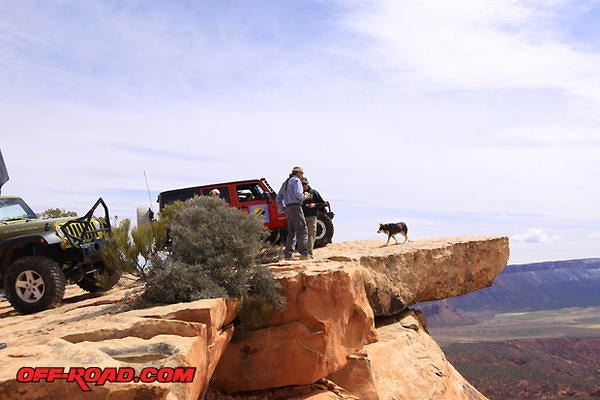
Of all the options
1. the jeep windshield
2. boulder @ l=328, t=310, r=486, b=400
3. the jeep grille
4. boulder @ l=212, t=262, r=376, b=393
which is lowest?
boulder @ l=328, t=310, r=486, b=400

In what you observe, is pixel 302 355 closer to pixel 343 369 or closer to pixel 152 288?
pixel 343 369

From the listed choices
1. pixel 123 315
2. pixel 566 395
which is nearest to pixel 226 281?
pixel 123 315

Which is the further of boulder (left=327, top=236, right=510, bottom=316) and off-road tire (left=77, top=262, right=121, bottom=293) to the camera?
boulder (left=327, top=236, right=510, bottom=316)

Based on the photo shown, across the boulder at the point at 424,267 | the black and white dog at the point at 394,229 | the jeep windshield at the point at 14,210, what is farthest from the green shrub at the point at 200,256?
the black and white dog at the point at 394,229

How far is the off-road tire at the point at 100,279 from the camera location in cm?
1142

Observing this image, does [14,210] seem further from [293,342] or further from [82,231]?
[293,342]

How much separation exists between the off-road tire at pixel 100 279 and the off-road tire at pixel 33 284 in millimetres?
1203

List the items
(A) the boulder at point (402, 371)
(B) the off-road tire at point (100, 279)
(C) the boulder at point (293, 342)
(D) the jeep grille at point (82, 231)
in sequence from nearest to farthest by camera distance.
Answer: (C) the boulder at point (293, 342)
(D) the jeep grille at point (82, 231)
(B) the off-road tire at point (100, 279)
(A) the boulder at point (402, 371)

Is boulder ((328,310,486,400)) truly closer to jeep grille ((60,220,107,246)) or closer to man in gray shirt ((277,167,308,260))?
man in gray shirt ((277,167,308,260))

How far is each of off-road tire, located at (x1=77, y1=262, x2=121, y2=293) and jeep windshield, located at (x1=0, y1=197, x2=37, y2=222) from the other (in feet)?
5.80

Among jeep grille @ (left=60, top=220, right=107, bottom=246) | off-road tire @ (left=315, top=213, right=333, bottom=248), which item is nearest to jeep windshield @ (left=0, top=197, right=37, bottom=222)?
jeep grille @ (left=60, top=220, right=107, bottom=246)

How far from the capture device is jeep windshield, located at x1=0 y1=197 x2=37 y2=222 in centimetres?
1143

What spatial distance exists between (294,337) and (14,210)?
6.50 metres

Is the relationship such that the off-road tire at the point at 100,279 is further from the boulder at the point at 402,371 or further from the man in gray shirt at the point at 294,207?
the boulder at the point at 402,371
